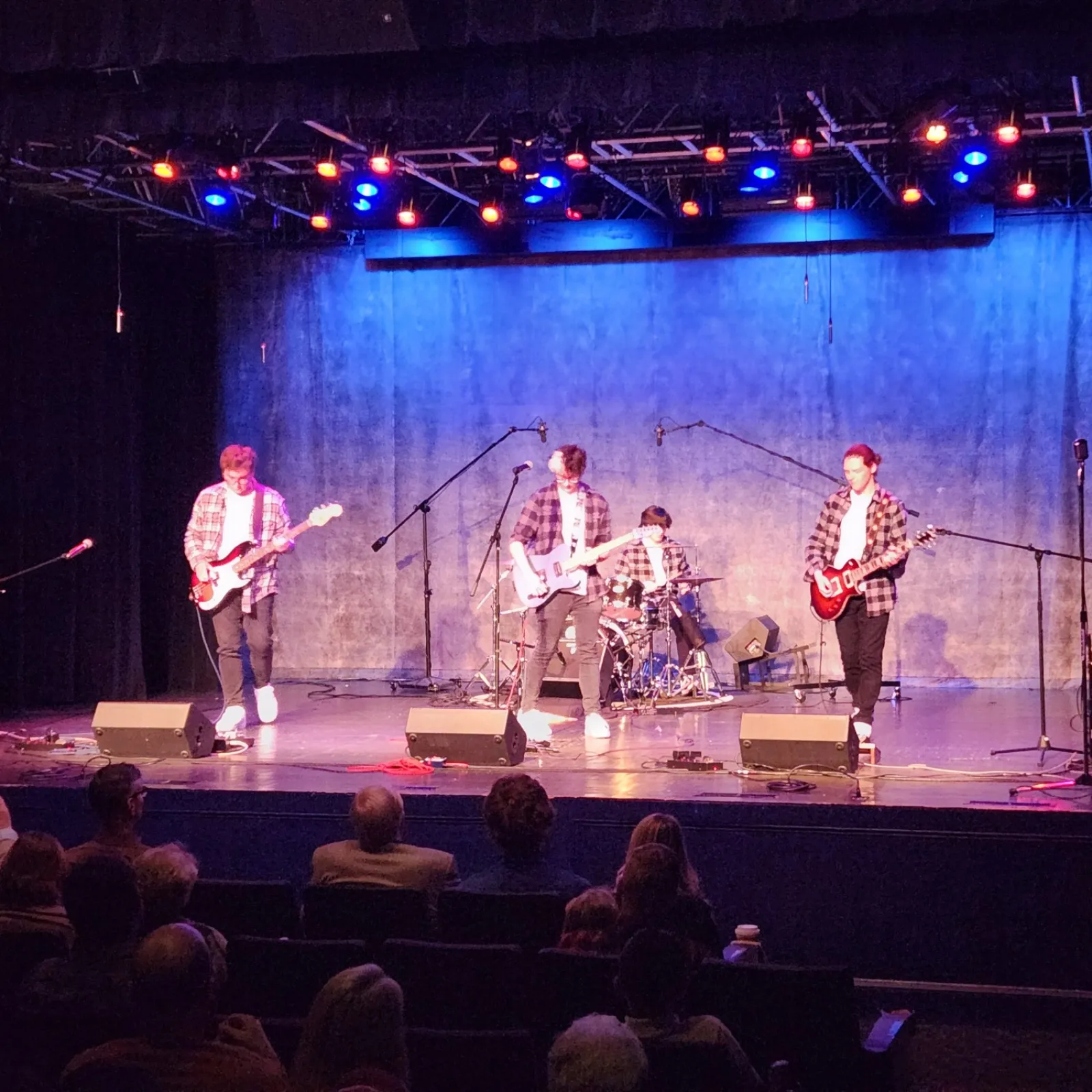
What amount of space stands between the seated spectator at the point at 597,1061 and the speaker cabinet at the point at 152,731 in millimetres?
6130

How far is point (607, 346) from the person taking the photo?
13703 millimetres

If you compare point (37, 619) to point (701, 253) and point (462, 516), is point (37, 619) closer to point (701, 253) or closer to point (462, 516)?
point (462, 516)

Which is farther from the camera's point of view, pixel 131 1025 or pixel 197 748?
pixel 197 748

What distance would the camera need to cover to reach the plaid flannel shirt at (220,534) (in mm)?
9539

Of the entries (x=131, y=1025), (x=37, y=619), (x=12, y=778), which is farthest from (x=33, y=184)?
(x=131, y=1025)

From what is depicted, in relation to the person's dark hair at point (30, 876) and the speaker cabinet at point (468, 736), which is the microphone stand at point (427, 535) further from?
the person's dark hair at point (30, 876)

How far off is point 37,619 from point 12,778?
433 cm

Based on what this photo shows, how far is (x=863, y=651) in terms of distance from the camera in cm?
874

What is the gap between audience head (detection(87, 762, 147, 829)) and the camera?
526 cm

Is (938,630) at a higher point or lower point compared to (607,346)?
lower

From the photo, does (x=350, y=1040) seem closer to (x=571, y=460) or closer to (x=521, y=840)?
(x=521, y=840)

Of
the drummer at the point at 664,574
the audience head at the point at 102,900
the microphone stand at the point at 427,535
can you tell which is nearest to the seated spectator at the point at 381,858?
the audience head at the point at 102,900

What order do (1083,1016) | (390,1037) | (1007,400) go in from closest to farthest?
(390,1037), (1083,1016), (1007,400)

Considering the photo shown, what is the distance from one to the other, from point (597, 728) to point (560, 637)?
0.69m
